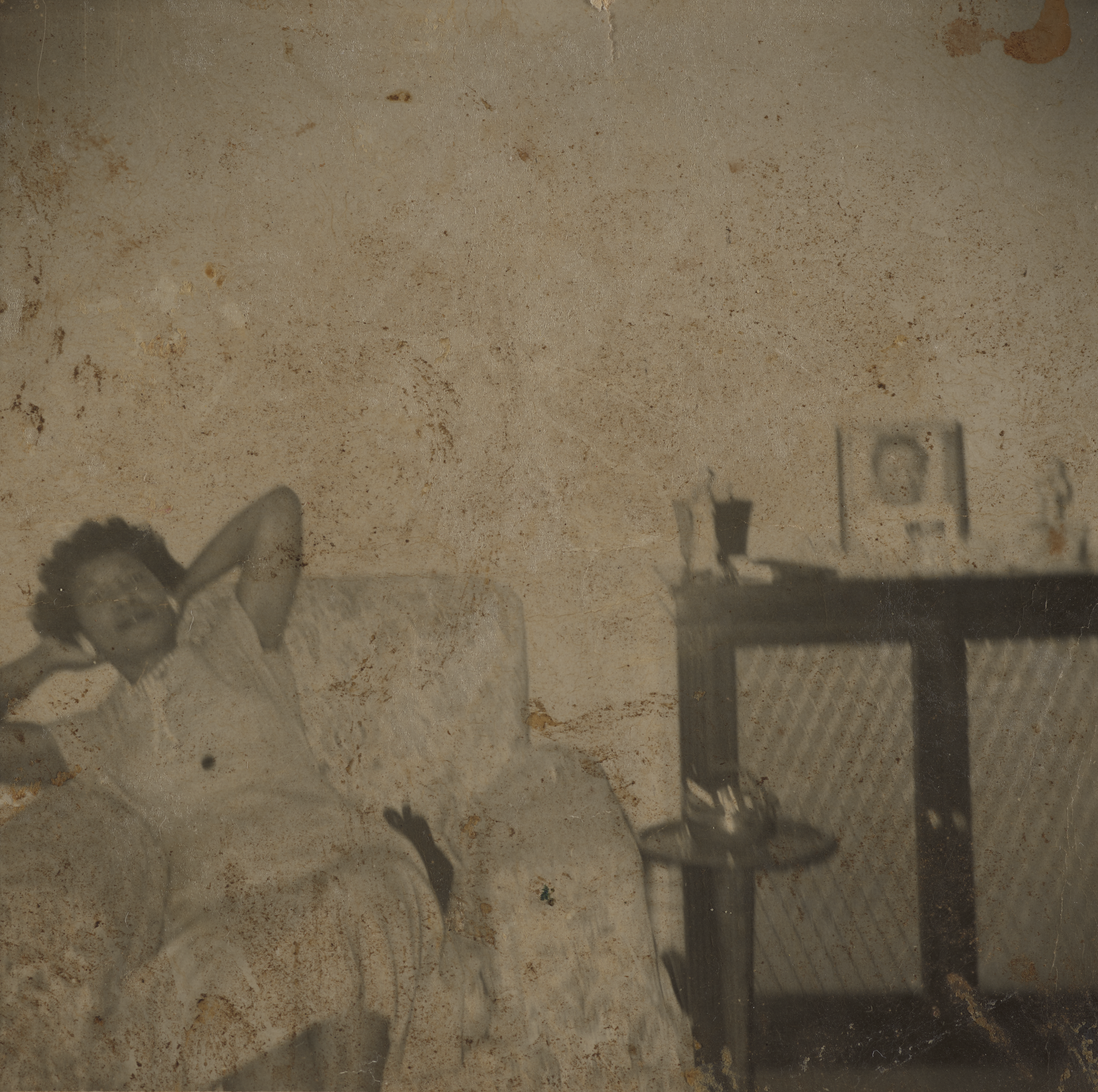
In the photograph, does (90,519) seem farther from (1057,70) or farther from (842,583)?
(1057,70)

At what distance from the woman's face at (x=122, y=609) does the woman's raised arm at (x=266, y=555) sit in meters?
0.10

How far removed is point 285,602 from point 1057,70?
10.0 ft

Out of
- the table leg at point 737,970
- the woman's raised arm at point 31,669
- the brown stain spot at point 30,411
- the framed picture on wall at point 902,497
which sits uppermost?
the brown stain spot at point 30,411

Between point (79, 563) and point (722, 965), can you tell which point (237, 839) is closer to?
point (79, 563)

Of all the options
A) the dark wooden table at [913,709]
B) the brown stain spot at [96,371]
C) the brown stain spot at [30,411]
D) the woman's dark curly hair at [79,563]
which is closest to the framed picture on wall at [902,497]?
the dark wooden table at [913,709]

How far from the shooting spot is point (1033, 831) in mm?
2410

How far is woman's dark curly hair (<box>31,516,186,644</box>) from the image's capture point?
7.99 ft

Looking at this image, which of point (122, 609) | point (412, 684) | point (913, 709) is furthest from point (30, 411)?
point (913, 709)

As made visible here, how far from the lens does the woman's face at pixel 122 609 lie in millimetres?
2436

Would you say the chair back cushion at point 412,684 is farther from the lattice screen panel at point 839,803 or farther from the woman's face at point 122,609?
the lattice screen panel at point 839,803

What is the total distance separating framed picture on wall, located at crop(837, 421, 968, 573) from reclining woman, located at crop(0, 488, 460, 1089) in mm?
1779

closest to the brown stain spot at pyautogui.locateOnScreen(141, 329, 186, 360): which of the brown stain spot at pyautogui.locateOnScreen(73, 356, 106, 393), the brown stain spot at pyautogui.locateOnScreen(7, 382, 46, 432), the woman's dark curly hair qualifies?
the brown stain spot at pyautogui.locateOnScreen(73, 356, 106, 393)

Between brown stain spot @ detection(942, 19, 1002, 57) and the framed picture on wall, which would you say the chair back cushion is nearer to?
the framed picture on wall

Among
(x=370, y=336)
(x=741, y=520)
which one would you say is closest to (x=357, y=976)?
(x=741, y=520)
